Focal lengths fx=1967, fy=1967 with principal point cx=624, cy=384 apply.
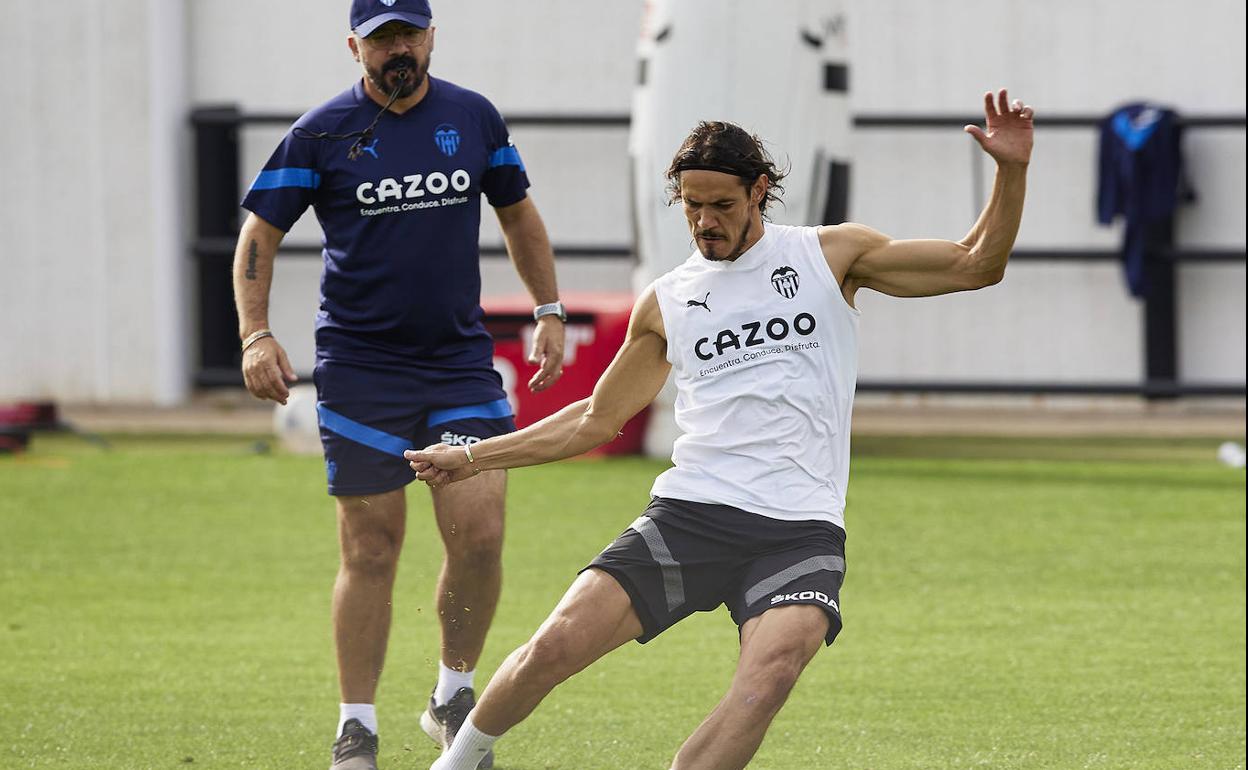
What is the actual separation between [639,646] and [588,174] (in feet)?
31.3

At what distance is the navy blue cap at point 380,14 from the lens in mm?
5062

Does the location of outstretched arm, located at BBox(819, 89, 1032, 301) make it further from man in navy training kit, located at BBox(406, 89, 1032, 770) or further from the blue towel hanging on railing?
the blue towel hanging on railing

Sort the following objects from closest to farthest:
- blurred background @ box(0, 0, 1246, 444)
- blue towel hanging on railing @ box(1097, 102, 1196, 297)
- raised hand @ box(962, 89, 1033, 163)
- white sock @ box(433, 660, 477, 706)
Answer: raised hand @ box(962, 89, 1033, 163) < white sock @ box(433, 660, 477, 706) < blue towel hanging on railing @ box(1097, 102, 1196, 297) < blurred background @ box(0, 0, 1246, 444)

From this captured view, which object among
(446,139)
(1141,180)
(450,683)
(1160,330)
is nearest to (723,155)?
(446,139)

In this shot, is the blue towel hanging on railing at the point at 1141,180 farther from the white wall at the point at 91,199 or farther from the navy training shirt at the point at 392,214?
the navy training shirt at the point at 392,214

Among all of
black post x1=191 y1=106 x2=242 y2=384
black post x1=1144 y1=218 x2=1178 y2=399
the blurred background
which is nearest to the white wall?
the blurred background

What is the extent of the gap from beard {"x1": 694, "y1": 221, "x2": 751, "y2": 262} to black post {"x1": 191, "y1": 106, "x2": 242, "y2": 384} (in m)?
12.6

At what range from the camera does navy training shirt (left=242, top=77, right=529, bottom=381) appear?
5184 mm

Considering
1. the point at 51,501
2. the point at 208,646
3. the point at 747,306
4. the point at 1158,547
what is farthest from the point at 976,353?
Result: the point at 747,306

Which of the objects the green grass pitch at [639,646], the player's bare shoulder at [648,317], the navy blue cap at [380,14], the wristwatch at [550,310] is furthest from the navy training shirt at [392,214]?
the green grass pitch at [639,646]

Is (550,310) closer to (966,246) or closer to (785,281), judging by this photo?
(785,281)

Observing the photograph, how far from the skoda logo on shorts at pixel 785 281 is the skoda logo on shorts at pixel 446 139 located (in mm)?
1231

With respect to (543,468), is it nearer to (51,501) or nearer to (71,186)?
(51,501)

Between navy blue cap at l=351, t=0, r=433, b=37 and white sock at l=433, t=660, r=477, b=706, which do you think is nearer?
navy blue cap at l=351, t=0, r=433, b=37
